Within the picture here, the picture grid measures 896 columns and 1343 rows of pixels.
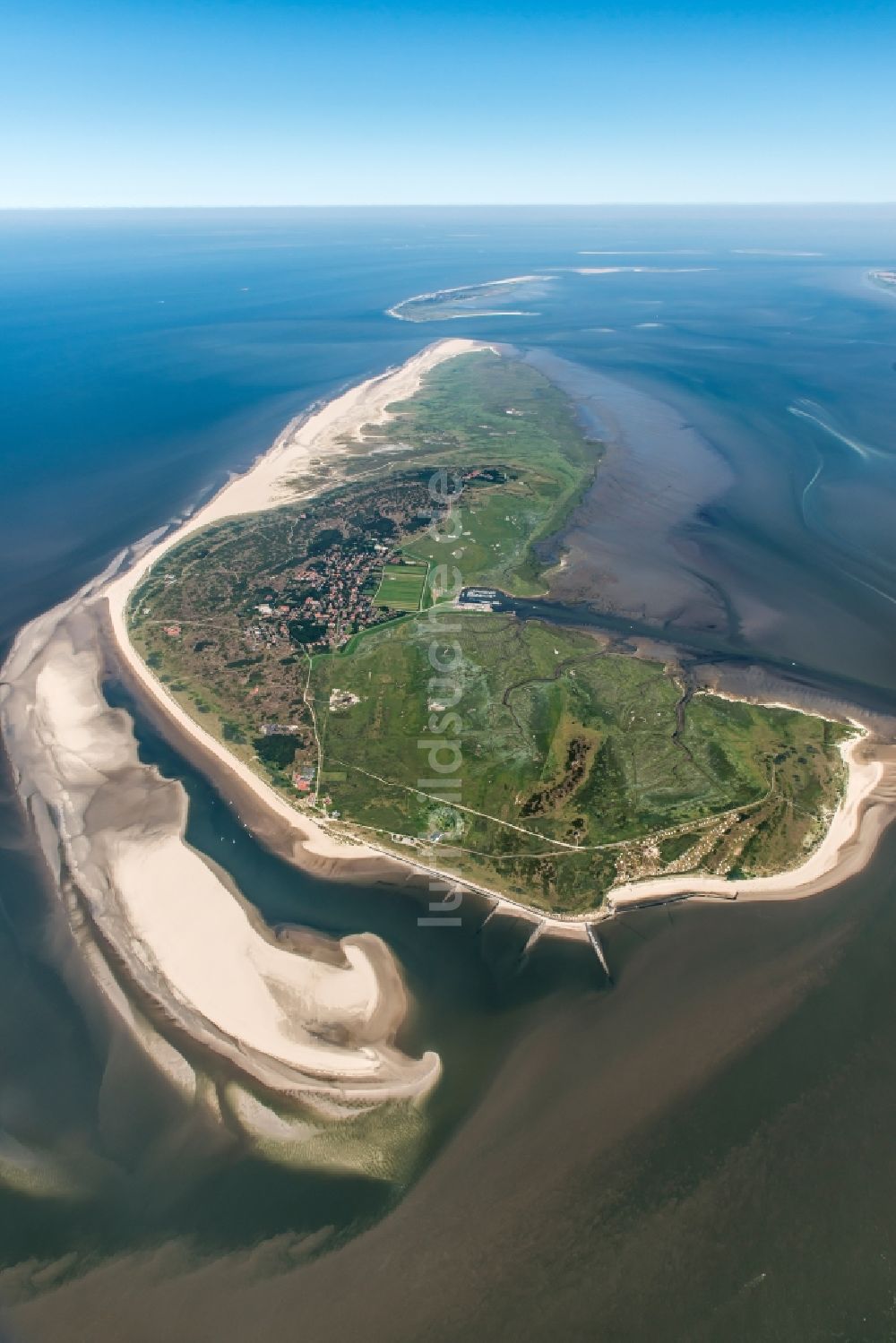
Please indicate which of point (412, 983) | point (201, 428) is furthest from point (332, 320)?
point (412, 983)

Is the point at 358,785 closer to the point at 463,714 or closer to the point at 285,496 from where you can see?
the point at 463,714

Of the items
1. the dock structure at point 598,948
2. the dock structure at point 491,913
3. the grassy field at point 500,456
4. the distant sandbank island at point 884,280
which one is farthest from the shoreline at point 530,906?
the distant sandbank island at point 884,280

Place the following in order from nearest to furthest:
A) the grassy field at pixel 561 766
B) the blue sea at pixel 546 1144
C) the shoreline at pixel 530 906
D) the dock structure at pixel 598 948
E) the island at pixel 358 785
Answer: the blue sea at pixel 546 1144
the island at pixel 358 785
the dock structure at pixel 598 948
the shoreline at pixel 530 906
the grassy field at pixel 561 766

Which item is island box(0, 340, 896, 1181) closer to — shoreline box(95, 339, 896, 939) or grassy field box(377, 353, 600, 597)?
shoreline box(95, 339, 896, 939)

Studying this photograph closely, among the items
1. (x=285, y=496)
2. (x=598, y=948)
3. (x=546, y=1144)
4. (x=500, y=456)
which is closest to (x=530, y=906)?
(x=598, y=948)

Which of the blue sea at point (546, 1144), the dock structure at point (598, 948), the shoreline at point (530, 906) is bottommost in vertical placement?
the blue sea at point (546, 1144)

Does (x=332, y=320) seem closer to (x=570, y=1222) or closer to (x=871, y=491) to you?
(x=871, y=491)

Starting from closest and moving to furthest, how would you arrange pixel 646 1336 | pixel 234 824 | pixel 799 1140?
pixel 646 1336
pixel 799 1140
pixel 234 824

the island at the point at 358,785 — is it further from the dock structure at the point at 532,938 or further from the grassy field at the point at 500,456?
the grassy field at the point at 500,456
